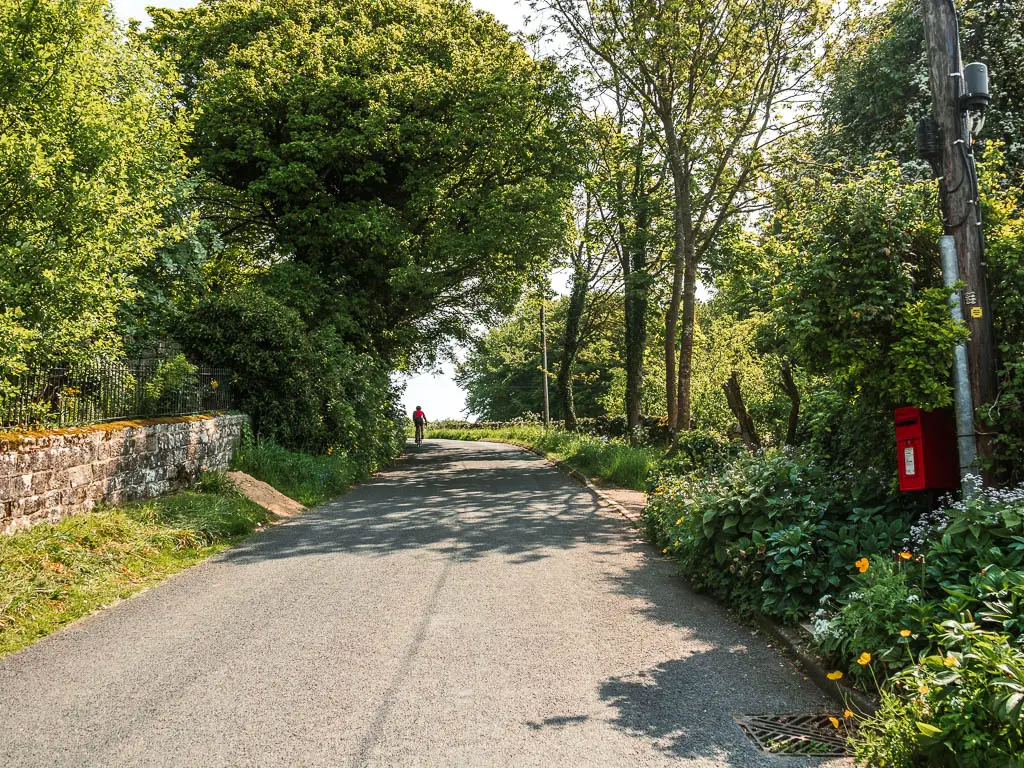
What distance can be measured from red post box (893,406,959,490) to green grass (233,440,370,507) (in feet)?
32.5

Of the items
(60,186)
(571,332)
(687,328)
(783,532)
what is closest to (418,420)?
(571,332)

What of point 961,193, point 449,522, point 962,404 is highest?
point 961,193

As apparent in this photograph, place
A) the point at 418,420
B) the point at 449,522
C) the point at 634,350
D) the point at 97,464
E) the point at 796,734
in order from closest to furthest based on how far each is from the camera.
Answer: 1. the point at 796,734
2. the point at 97,464
3. the point at 449,522
4. the point at 634,350
5. the point at 418,420

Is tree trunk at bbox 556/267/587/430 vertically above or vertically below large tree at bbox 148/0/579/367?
below

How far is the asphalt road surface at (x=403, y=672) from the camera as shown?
375cm

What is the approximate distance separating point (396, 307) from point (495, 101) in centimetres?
704

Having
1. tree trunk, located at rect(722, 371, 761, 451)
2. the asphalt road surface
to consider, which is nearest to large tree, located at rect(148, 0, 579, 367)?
tree trunk, located at rect(722, 371, 761, 451)

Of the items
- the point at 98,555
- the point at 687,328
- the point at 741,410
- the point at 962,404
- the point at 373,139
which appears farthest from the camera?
the point at 373,139

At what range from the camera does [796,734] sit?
3918 mm

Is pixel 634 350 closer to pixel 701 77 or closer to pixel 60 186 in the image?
pixel 701 77

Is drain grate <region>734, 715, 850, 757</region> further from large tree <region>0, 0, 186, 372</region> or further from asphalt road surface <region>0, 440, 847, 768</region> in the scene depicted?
large tree <region>0, 0, 186, 372</region>

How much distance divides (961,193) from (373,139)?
16377 millimetres

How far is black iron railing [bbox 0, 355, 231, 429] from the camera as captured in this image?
8.37 meters

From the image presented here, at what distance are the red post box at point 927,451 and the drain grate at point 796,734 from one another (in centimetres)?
241
